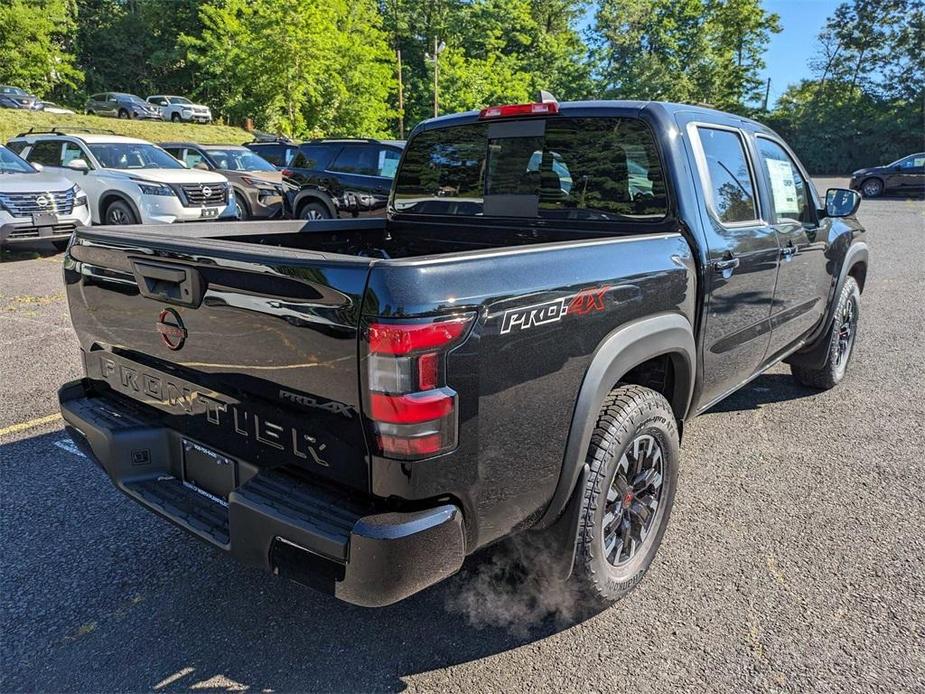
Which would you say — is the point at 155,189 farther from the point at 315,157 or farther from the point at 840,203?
the point at 840,203

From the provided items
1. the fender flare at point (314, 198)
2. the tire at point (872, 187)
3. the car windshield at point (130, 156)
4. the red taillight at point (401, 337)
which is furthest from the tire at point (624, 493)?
the tire at point (872, 187)

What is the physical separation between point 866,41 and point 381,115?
36.6 meters

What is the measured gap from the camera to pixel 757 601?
2.59 metres

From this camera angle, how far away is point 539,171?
3293 millimetres

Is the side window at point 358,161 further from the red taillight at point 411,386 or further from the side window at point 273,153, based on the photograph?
the red taillight at point 411,386

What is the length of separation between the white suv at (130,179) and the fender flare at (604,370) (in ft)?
30.7

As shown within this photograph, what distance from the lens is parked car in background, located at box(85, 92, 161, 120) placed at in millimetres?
37531

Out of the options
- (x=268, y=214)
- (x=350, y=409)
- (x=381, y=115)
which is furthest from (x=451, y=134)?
(x=381, y=115)

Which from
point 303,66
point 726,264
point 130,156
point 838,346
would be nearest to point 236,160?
point 130,156

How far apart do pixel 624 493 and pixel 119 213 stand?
1058 cm

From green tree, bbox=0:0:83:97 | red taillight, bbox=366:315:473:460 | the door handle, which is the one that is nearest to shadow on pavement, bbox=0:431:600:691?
red taillight, bbox=366:315:473:460

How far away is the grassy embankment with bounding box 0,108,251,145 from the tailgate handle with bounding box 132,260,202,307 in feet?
92.1

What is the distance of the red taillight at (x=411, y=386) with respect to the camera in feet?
5.53

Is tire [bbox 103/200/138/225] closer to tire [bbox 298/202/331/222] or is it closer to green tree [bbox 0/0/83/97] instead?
tire [bbox 298/202/331/222]
